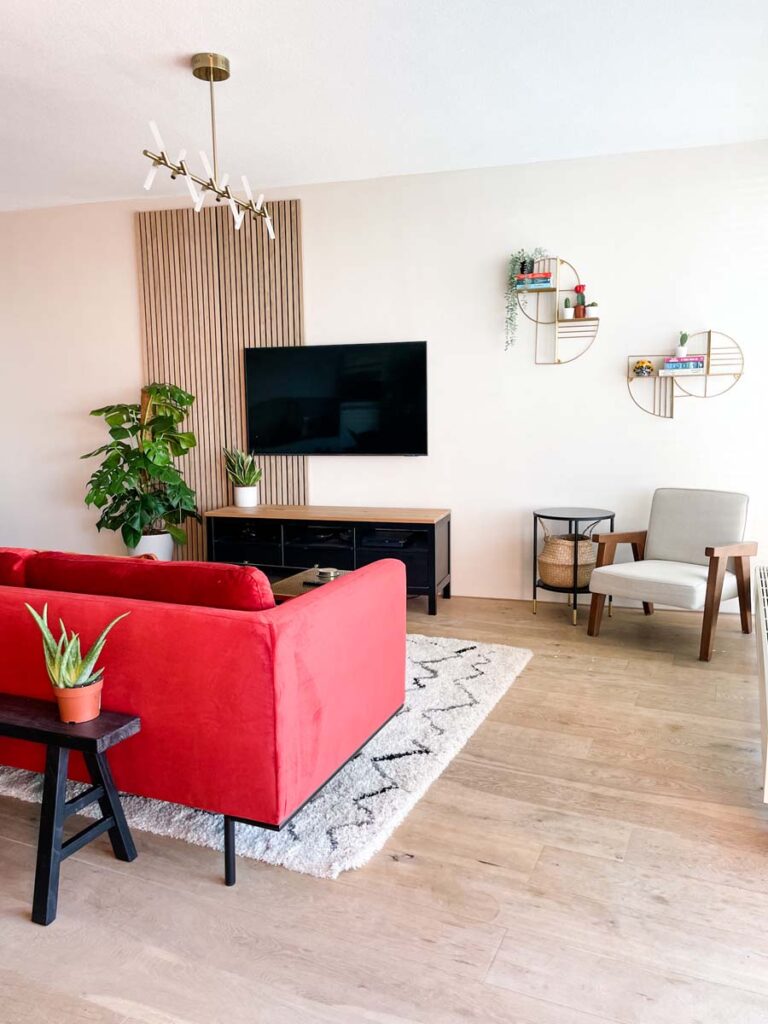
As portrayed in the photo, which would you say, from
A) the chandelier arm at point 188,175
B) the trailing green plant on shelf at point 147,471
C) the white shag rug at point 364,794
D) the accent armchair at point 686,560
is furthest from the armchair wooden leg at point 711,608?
the trailing green plant on shelf at point 147,471

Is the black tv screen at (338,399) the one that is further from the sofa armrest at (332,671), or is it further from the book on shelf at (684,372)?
the sofa armrest at (332,671)

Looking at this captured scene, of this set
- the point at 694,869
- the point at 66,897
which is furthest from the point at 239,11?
the point at 694,869

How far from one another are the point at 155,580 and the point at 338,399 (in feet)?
10.5

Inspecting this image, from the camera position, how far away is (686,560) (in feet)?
13.9

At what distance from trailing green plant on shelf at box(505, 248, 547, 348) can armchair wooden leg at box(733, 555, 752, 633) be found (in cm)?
189

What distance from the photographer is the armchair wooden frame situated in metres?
3.75

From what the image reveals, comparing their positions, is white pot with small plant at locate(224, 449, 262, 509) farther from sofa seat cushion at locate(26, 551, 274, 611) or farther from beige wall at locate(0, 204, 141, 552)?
sofa seat cushion at locate(26, 551, 274, 611)

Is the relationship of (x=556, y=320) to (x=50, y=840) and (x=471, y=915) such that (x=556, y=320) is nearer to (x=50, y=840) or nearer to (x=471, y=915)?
(x=471, y=915)

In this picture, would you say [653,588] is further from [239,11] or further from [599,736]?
[239,11]

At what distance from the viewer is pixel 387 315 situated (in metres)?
5.08

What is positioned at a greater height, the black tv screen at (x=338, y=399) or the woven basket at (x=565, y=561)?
the black tv screen at (x=338, y=399)

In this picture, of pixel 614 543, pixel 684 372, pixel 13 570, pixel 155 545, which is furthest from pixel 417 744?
pixel 155 545

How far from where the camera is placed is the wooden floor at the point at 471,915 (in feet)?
5.24

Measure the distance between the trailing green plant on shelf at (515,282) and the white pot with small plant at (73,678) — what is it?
356cm
